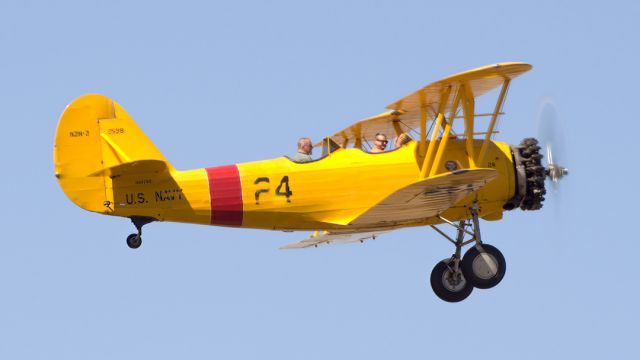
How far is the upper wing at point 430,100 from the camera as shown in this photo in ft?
62.8

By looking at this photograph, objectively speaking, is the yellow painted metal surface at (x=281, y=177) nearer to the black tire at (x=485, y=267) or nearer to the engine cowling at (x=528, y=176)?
the engine cowling at (x=528, y=176)

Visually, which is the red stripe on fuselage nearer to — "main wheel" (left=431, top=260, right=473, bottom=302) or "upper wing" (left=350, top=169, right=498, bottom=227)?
"upper wing" (left=350, top=169, right=498, bottom=227)

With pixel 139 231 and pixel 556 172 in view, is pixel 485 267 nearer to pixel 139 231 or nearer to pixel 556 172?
pixel 556 172

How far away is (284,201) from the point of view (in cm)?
1975

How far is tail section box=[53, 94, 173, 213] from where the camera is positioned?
1914 centimetres

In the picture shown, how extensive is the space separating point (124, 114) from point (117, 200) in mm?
1279

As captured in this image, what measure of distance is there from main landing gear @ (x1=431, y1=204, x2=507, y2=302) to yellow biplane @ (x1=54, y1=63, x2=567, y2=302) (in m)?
0.02

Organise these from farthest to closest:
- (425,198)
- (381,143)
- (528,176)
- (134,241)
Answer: (528,176)
(381,143)
(425,198)
(134,241)

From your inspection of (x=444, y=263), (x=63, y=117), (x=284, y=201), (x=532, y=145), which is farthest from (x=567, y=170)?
(x=63, y=117)

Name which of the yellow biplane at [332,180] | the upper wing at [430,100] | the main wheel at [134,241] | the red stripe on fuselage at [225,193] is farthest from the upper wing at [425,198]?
the main wheel at [134,241]

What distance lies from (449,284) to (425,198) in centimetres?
187

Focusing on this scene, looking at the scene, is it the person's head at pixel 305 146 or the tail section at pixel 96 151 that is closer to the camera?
the tail section at pixel 96 151

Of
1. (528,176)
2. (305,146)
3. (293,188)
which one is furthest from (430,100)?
(293,188)

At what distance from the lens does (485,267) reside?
64.7ft
